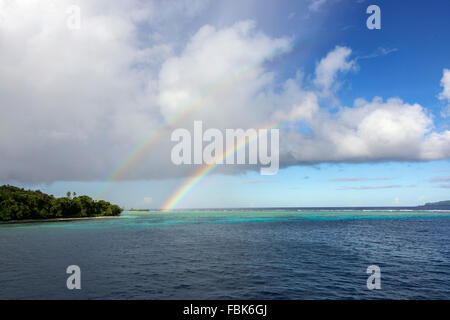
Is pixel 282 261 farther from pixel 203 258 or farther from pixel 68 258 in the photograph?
pixel 68 258

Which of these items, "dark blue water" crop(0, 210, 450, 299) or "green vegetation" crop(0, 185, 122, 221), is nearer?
"dark blue water" crop(0, 210, 450, 299)

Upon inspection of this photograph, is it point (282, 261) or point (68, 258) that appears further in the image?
point (68, 258)

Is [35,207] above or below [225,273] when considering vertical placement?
below

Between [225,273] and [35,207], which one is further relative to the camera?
[35,207]

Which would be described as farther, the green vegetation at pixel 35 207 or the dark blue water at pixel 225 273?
the green vegetation at pixel 35 207

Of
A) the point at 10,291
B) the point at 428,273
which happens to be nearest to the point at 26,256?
the point at 10,291

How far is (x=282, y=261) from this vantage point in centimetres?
3759
